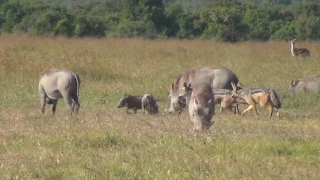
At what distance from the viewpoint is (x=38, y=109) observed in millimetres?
14641

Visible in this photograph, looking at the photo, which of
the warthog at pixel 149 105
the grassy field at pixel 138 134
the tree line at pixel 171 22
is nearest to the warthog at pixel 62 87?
the grassy field at pixel 138 134

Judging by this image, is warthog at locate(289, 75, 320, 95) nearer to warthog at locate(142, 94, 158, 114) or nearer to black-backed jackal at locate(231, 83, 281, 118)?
black-backed jackal at locate(231, 83, 281, 118)

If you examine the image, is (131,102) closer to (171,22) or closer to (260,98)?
(260,98)

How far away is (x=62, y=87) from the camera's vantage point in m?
13.1

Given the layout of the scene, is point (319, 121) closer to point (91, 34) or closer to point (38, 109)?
point (38, 109)

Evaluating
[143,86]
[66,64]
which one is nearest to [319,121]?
[143,86]

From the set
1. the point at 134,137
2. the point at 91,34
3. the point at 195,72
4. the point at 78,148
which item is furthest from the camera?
the point at 91,34

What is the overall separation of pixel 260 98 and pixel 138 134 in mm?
3865

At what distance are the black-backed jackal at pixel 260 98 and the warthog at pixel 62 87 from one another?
9.13ft

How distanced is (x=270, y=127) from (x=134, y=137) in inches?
101

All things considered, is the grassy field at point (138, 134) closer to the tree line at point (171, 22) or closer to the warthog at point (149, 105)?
the warthog at point (149, 105)

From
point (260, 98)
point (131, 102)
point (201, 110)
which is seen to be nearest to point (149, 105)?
point (131, 102)

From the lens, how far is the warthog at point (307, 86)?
16641mm

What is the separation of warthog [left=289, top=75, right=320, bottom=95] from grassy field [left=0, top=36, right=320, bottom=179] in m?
0.25
